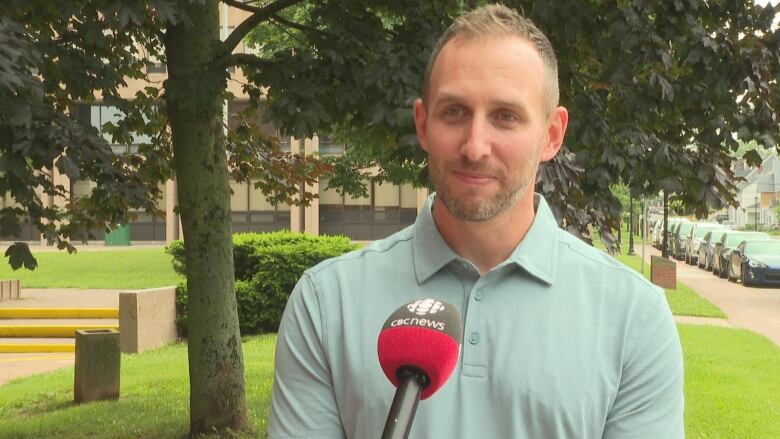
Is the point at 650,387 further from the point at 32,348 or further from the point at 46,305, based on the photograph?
the point at 46,305

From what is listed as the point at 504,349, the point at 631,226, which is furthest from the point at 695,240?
the point at 504,349

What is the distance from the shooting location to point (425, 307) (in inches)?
66.5

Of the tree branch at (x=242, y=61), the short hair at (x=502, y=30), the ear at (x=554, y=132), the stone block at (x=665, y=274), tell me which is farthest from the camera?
the stone block at (x=665, y=274)

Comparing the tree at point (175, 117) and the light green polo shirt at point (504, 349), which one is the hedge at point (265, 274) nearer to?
the tree at point (175, 117)

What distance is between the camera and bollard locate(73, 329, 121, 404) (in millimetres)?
12375

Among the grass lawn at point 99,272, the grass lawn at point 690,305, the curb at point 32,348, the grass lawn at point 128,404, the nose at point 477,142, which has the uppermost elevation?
the nose at point 477,142

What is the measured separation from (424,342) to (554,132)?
89cm

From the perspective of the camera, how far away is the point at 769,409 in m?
11.3

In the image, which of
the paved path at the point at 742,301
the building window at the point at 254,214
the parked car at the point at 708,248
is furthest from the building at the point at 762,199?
the paved path at the point at 742,301

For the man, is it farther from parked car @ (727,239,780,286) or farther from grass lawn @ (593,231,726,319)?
parked car @ (727,239,780,286)

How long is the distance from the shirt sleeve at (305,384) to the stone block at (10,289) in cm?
2211

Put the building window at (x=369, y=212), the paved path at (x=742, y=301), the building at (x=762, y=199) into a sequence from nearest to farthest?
the paved path at (x=742, y=301) → the building window at (x=369, y=212) → the building at (x=762, y=199)

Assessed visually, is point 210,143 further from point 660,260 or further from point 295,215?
point 295,215

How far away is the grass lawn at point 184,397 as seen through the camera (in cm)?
1039
